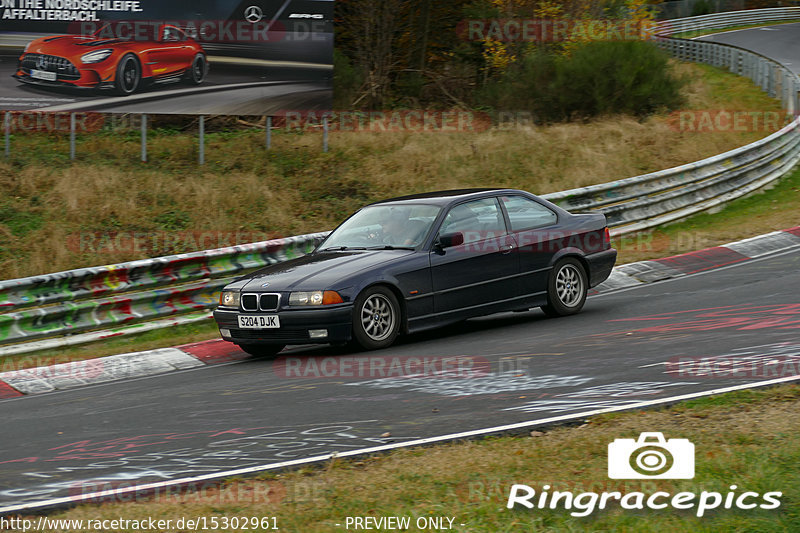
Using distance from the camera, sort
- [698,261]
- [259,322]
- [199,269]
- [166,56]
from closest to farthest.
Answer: [259,322] → [199,269] → [698,261] → [166,56]

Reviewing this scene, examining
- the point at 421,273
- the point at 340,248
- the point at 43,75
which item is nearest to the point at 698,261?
the point at 421,273

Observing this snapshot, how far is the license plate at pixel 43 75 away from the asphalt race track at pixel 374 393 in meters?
10.9

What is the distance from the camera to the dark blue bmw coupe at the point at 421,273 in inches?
370

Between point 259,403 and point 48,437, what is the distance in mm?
1549

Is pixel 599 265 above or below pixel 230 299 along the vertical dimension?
above

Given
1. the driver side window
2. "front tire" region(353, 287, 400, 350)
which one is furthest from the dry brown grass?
"front tire" region(353, 287, 400, 350)

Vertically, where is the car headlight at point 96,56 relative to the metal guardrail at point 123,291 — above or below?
above

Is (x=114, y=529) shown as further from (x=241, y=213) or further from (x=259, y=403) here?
(x=241, y=213)

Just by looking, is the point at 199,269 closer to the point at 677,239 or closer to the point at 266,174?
the point at 677,239

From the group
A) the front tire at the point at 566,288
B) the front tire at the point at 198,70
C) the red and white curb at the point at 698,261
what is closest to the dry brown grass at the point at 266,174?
the front tire at the point at 198,70

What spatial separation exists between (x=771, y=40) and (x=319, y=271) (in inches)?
1860

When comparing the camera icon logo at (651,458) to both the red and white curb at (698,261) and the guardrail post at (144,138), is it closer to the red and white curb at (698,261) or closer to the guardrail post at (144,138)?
the red and white curb at (698,261)

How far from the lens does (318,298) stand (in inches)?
366

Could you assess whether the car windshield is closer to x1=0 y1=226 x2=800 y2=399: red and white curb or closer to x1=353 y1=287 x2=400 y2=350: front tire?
x1=353 y1=287 x2=400 y2=350: front tire
